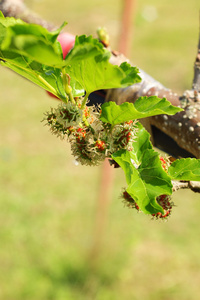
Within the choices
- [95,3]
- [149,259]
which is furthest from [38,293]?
[95,3]

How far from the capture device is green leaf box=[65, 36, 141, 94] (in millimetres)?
262

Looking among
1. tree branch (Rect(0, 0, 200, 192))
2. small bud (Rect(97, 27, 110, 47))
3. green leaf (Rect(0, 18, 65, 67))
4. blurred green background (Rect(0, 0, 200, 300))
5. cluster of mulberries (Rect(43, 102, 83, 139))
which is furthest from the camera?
blurred green background (Rect(0, 0, 200, 300))

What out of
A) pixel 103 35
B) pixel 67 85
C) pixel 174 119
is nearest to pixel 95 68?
pixel 67 85

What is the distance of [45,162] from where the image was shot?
3.46 meters

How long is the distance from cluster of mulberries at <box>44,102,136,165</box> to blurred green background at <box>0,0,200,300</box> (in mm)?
2155

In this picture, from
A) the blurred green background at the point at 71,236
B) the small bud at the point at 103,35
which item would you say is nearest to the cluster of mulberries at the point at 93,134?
the small bud at the point at 103,35

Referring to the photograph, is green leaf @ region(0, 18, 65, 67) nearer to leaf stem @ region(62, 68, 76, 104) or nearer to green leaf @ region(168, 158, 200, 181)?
leaf stem @ region(62, 68, 76, 104)

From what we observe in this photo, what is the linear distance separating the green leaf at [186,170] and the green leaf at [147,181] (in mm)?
24

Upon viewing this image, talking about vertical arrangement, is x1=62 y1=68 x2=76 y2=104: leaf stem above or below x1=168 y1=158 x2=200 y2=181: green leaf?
above

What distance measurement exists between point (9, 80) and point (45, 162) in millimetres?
1669

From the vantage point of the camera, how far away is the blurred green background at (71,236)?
2.44 meters

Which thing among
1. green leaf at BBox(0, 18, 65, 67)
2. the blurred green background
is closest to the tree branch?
green leaf at BBox(0, 18, 65, 67)

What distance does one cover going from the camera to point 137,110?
0.35 m

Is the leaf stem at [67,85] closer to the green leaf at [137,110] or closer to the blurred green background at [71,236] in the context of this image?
the green leaf at [137,110]
